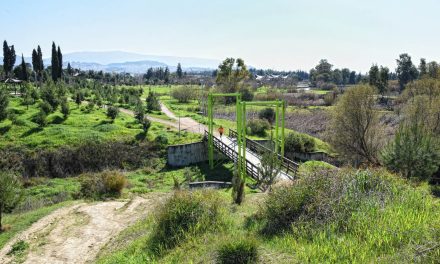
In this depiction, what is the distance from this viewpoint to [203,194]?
1363 centimetres

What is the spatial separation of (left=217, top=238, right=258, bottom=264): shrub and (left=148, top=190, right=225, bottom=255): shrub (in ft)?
7.82

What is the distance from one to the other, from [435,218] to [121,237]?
11059 mm

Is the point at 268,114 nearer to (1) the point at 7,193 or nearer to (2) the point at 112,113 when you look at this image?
(2) the point at 112,113

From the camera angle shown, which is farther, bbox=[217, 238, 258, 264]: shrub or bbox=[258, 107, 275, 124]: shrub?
bbox=[258, 107, 275, 124]: shrub

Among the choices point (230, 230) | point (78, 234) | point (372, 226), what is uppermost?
point (372, 226)

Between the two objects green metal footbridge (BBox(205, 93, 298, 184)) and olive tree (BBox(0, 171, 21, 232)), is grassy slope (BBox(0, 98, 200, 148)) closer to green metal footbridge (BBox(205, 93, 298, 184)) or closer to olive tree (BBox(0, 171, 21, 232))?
green metal footbridge (BBox(205, 93, 298, 184))

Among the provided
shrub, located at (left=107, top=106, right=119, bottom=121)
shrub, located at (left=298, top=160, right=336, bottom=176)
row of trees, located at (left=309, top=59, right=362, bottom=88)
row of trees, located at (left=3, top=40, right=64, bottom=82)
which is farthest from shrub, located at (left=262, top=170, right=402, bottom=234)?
row of trees, located at (left=309, top=59, right=362, bottom=88)

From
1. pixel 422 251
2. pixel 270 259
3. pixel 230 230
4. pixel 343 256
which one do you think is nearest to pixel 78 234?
pixel 230 230

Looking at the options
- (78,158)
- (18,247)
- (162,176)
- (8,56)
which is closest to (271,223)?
(18,247)

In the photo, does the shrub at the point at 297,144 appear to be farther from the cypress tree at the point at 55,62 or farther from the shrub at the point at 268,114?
the cypress tree at the point at 55,62

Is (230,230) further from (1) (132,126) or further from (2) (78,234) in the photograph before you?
(1) (132,126)

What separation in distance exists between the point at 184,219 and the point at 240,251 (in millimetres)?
3465

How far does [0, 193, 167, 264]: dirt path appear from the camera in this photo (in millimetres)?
14141

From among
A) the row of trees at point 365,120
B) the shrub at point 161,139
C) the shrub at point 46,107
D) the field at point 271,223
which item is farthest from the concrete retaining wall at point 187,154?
the shrub at point 46,107
